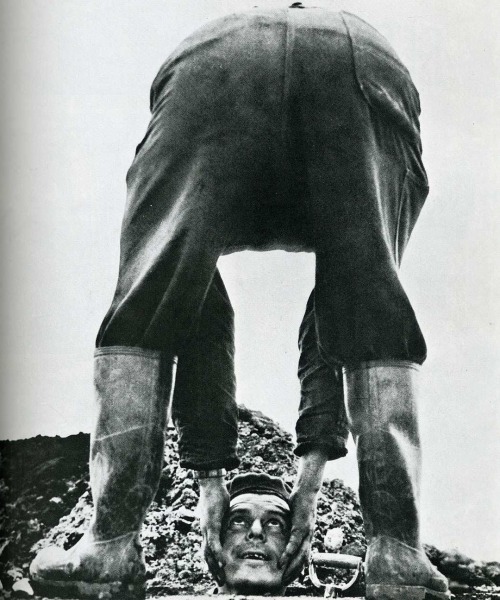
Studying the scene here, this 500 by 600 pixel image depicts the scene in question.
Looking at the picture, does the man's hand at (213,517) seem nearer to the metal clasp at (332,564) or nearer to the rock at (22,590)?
the rock at (22,590)

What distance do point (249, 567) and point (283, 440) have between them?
3.36 m

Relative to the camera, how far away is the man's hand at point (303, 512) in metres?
2.94

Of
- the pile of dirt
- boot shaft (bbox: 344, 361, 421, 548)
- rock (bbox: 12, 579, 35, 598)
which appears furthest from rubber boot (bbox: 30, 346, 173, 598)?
the pile of dirt

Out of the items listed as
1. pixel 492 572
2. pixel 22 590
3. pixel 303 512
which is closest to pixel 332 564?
pixel 492 572

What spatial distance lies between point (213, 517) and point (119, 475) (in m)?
0.64

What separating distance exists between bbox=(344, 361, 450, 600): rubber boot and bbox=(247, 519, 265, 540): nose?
1.57ft

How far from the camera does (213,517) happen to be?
9.83ft

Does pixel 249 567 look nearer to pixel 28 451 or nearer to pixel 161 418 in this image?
pixel 161 418

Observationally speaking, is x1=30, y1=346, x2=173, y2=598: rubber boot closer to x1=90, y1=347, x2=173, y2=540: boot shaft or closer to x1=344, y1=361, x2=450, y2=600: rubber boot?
x1=90, y1=347, x2=173, y2=540: boot shaft

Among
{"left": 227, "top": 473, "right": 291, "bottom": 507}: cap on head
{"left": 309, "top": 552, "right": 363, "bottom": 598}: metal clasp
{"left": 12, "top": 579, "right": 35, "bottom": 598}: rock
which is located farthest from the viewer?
{"left": 309, "top": 552, "right": 363, "bottom": 598}: metal clasp

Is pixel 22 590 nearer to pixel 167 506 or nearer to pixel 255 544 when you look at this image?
pixel 255 544

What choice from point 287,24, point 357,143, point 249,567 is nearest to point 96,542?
point 249,567

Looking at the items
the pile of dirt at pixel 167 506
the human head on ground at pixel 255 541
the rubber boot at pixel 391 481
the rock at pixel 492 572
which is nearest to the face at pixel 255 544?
the human head on ground at pixel 255 541

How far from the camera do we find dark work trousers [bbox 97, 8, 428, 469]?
8.23ft
